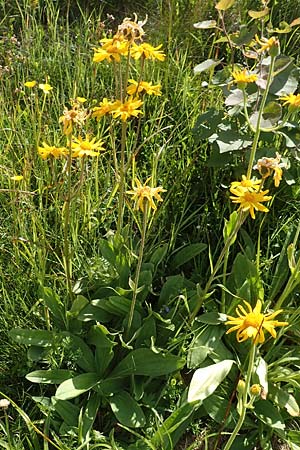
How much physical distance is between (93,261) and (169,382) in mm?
452

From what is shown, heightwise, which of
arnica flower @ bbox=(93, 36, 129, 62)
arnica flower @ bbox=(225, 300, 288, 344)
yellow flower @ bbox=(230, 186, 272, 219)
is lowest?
arnica flower @ bbox=(225, 300, 288, 344)

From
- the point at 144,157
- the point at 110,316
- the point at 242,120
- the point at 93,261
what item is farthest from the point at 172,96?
the point at 110,316

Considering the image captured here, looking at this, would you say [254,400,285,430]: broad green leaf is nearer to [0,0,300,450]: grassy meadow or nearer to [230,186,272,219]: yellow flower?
[0,0,300,450]: grassy meadow

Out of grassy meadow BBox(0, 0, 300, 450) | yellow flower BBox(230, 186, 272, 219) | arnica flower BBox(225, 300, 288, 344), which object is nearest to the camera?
arnica flower BBox(225, 300, 288, 344)

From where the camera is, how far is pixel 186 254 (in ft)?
6.53

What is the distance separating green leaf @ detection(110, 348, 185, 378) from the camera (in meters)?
1.65

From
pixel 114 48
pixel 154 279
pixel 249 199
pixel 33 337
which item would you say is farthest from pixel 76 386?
pixel 114 48

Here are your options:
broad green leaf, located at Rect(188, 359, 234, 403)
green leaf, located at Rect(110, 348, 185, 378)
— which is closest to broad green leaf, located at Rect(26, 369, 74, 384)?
green leaf, located at Rect(110, 348, 185, 378)

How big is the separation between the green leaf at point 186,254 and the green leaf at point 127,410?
0.49m

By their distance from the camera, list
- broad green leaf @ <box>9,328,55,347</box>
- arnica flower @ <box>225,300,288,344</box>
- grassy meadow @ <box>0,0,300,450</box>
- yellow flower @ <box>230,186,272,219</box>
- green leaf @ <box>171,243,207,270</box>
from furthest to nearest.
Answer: green leaf @ <box>171,243,207,270</box> → broad green leaf @ <box>9,328,55,347</box> → grassy meadow @ <box>0,0,300,450</box> → yellow flower @ <box>230,186,272,219</box> → arnica flower @ <box>225,300,288,344</box>

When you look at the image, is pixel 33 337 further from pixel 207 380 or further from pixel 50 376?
pixel 207 380

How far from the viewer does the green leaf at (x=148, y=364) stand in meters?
1.65

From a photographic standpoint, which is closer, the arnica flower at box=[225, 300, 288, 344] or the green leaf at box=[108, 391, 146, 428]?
the arnica flower at box=[225, 300, 288, 344]

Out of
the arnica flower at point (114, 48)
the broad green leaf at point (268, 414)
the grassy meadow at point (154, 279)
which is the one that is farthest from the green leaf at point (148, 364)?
the arnica flower at point (114, 48)
